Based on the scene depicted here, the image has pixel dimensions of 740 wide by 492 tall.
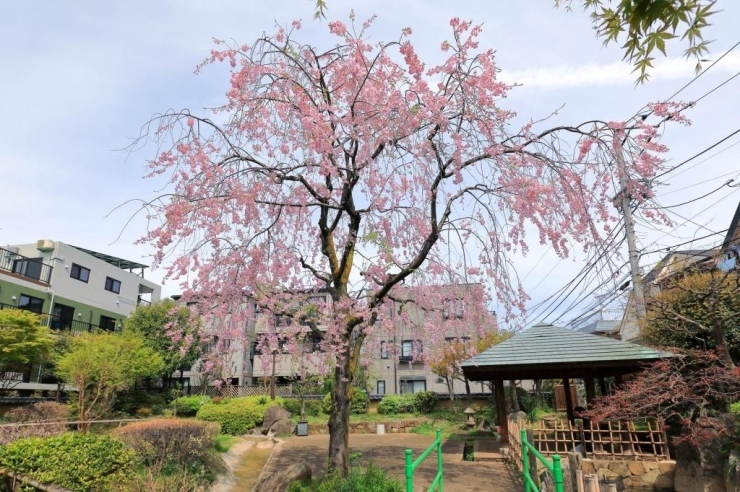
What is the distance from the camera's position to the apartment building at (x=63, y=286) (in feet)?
73.6

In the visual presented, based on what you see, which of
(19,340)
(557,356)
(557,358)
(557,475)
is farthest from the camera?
(19,340)

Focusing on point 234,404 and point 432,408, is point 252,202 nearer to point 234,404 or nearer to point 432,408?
point 234,404

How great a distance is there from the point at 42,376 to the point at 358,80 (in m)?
23.1

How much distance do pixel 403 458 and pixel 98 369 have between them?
10.9 metres

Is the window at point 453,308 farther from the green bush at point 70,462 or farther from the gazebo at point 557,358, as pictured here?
the green bush at point 70,462

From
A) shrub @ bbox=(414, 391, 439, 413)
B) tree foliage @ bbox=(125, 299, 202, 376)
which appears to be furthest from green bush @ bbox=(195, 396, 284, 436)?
shrub @ bbox=(414, 391, 439, 413)

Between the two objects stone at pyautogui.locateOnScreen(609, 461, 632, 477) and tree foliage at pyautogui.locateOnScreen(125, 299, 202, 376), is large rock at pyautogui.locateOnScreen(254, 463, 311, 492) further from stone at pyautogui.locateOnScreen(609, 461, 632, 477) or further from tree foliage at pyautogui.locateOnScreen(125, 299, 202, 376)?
tree foliage at pyautogui.locateOnScreen(125, 299, 202, 376)

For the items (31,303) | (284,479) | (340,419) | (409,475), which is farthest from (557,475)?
(31,303)

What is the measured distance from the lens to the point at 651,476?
10.5m

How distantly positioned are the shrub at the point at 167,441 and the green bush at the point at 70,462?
141 centimetres

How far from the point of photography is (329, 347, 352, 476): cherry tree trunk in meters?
8.75

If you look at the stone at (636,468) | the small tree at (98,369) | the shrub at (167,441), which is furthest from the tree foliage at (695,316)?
the small tree at (98,369)

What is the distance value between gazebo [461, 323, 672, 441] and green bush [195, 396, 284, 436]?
9.98m

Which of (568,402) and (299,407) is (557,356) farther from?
(299,407)
